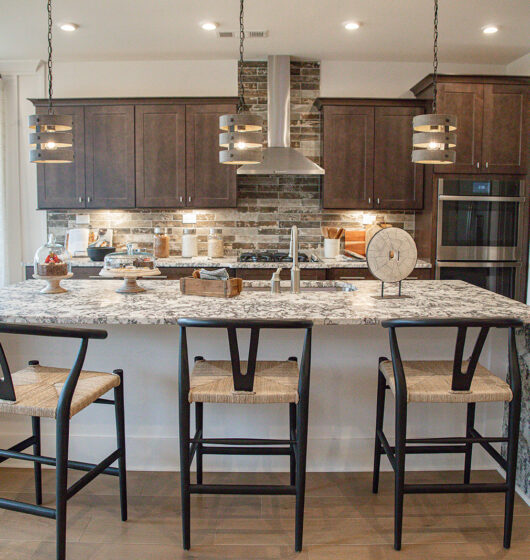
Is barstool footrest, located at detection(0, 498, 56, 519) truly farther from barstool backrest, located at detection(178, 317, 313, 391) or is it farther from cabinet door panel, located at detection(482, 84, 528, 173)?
cabinet door panel, located at detection(482, 84, 528, 173)

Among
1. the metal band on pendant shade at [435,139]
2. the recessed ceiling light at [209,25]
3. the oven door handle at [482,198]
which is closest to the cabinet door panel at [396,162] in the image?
the oven door handle at [482,198]

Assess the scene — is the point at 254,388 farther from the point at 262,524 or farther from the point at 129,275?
the point at 129,275

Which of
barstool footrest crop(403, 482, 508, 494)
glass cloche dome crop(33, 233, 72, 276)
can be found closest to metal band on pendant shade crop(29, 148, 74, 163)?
glass cloche dome crop(33, 233, 72, 276)

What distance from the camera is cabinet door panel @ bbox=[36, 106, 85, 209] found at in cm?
496

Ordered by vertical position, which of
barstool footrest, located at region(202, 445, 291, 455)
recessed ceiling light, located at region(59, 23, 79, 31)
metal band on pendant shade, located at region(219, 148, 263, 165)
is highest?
recessed ceiling light, located at region(59, 23, 79, 31)

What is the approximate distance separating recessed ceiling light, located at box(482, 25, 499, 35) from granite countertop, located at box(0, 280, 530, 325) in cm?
229

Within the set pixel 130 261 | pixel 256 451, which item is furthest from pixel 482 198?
pixel 256 451

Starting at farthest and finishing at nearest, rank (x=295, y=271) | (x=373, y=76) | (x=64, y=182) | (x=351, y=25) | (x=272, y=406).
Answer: (x=373, y=76) < (x=64, y=182) < (x=351, y=25) < (x=295, y=271) < (x=272, y=406)

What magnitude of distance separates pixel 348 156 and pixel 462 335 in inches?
124

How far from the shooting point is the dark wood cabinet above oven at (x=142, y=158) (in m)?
4.91

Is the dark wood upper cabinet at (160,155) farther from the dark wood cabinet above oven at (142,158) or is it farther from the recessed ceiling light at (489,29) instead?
the recessed ceiling light at (489,29)

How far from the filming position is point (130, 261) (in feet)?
9.37

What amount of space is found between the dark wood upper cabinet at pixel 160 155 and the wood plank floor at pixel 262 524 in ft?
9.14

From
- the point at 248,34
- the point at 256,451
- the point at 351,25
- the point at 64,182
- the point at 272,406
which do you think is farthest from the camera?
the point at 64,182
